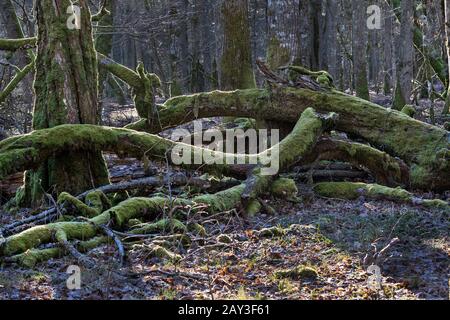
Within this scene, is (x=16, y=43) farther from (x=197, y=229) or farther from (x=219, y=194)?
(x=197, y=229)

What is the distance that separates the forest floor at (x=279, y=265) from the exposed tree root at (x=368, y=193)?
1.12 feet

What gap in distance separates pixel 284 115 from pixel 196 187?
9.62 ft

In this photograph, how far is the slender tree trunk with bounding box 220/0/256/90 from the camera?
587 inches

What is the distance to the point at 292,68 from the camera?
1186cm

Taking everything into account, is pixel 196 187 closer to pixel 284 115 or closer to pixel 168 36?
pixel 284 115

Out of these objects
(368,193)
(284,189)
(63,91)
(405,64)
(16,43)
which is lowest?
(368,193)

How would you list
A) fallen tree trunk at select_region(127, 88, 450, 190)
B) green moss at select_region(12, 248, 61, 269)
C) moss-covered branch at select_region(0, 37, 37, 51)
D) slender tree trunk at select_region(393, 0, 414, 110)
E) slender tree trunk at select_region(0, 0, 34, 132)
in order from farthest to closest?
slender tree trunk at select_region(393, 0, 414, 110) → slender tree trunk at select_region(0, 0, 34, 132) → moss-covered branch at select_region(0, 37, 37, 51) → fallen tree trunk at select_region(127, 88, 450, 190) → green moss at select_region(12, 248, 61, 269)

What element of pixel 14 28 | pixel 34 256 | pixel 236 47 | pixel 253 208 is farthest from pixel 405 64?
pixel 34 256

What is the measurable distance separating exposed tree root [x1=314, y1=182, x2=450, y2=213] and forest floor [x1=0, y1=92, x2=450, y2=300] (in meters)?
0.34

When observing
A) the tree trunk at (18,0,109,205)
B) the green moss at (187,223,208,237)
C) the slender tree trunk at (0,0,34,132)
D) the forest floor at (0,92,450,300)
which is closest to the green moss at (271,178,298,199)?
the forest floor at (0,92,450,300)

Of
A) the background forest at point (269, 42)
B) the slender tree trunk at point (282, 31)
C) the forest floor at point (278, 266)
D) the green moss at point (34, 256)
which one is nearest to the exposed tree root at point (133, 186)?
the green moss at point (34, 256)

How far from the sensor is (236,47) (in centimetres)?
Result: 1498

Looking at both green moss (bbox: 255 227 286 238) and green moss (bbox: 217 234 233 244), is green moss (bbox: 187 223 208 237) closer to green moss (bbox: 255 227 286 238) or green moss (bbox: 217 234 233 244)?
green moss (bbox: 217 234 233 244)

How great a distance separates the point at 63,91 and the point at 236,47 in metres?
6.79
